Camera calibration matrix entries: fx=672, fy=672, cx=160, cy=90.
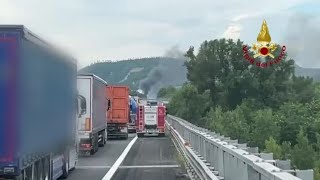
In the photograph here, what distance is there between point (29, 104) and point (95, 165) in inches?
510

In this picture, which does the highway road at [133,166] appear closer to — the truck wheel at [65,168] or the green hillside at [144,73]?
the truck wheel at [65,168]

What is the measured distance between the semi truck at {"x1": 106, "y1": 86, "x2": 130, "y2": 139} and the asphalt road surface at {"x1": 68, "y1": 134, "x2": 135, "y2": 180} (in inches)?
478

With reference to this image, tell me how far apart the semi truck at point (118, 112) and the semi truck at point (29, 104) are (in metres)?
29.4

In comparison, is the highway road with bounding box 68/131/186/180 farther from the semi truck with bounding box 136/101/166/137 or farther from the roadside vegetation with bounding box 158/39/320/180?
the roadside vegetation with bounding box 158/39/320/180

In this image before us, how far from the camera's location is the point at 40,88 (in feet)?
A: 44.3

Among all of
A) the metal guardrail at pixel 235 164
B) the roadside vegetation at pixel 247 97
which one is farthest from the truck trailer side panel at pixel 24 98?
the roadside vegetation at pixel 247 97

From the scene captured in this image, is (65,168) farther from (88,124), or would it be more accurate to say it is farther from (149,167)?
(88,124)

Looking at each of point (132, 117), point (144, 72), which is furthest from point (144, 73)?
point (132, 117)

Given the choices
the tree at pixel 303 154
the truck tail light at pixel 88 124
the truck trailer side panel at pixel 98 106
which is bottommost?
the tree at pixel 303 154

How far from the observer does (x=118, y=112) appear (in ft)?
154

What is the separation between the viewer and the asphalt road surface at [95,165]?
69.0 ft

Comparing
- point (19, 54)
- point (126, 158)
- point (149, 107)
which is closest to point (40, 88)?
point (19, 54)

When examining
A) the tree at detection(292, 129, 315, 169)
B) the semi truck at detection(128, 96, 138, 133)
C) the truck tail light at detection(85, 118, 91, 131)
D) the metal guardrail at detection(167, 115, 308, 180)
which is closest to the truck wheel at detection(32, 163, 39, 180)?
the metal guardrail at detection(167, 115, 308, 180)

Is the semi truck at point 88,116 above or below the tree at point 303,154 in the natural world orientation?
above
